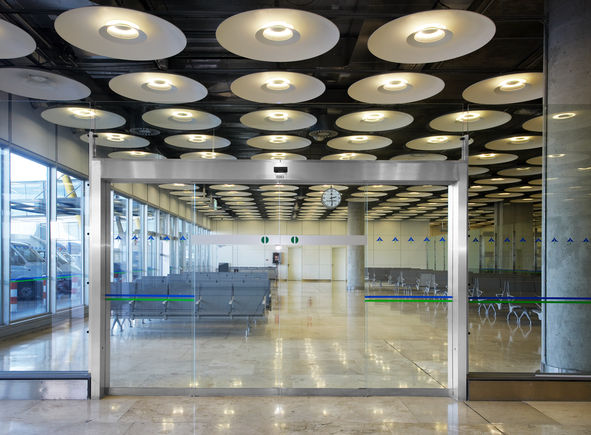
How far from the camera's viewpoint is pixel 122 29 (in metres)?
4.90

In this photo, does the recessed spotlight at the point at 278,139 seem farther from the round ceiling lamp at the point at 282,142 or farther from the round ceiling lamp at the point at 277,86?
the round ceiling lamp at the point at 277,86

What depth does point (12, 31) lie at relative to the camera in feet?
16.2

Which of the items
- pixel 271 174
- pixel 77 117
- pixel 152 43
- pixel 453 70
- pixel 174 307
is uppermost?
pixel 453 70

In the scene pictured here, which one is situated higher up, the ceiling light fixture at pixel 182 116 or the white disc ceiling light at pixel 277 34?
the white disc ceiling light at pixel 277 34

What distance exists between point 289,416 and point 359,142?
4289mm

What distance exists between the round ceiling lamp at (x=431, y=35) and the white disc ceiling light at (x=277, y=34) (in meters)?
0.69

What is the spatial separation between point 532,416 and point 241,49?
5838 millimetres

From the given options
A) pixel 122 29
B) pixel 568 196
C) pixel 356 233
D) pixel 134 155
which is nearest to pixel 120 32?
pixel 122 29

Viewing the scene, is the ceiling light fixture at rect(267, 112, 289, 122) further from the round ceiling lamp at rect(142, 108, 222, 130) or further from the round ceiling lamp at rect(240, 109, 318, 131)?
the round ceiling lamp at rect(142, 108, 222, 130)

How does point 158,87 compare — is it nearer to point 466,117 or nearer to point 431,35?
point 431,35

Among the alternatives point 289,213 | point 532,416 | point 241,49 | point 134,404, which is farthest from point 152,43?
point 532,416

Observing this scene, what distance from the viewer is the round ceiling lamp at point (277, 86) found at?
6.01 meters

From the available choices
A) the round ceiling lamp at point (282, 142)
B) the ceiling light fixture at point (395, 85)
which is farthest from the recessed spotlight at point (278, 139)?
the ceiling light fixture at point (395, 85)

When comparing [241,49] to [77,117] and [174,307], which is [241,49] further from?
[174,307]
